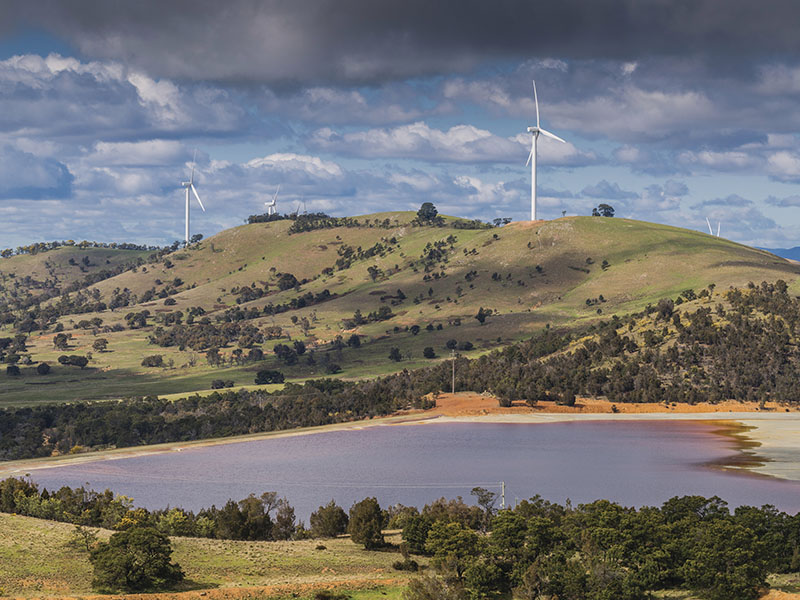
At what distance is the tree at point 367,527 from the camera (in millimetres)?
59781

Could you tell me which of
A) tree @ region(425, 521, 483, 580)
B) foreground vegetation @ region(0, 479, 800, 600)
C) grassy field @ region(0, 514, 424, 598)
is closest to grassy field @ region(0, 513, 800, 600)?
grassy field @ region(0, 514, 424, 598)

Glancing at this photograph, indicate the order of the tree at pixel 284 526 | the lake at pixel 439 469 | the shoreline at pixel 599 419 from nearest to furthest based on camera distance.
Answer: the tree at pixel 284 526
the lake at pixel 439 469
the shoreline at pixel 599 419

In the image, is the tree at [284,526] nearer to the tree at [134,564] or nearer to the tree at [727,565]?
the tree at [134,564]

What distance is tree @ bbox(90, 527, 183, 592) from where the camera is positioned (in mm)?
47281

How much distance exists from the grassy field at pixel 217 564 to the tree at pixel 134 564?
950mm

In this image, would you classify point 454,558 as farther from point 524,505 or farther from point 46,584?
point 46,584

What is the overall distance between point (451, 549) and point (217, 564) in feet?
43.3

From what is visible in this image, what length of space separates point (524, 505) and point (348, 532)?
492 inches

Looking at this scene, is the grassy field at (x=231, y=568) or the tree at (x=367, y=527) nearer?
the grassy field at (x=231, y=568)

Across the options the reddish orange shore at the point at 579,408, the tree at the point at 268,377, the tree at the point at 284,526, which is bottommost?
the tree at the point at 284,526

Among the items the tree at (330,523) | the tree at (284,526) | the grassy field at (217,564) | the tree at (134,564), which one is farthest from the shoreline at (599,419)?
the tree at (134,564)

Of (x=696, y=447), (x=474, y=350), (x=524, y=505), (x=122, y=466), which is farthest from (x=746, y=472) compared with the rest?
(x=474, y=350)

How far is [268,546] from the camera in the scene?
58688 mm

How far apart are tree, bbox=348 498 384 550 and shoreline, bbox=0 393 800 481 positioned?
44.4 meters
